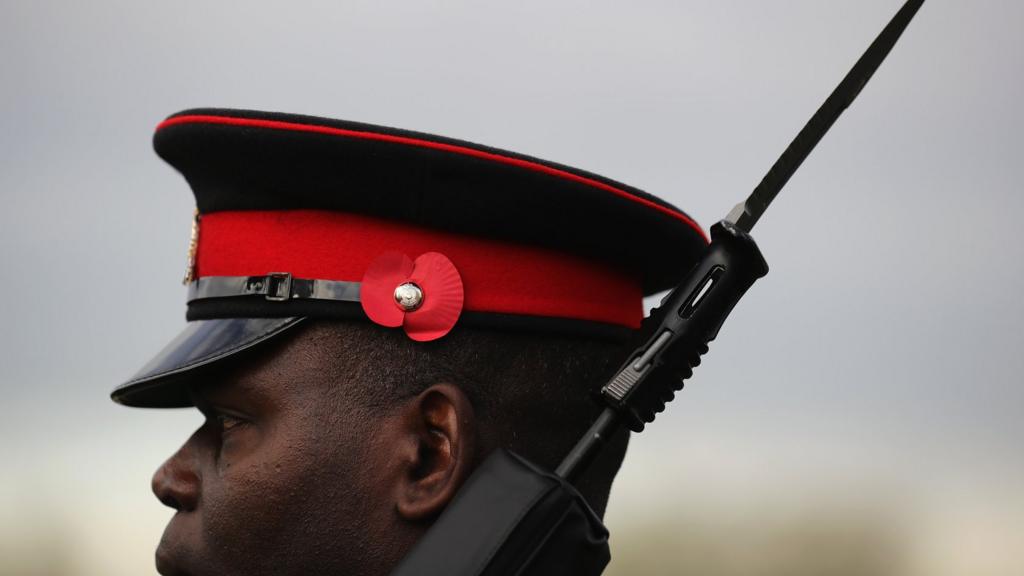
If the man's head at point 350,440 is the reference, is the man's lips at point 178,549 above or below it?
below

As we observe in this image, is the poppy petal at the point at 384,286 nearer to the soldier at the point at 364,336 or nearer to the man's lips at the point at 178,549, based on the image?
the soldier at the point at 364,336

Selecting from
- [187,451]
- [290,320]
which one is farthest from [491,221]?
[187,451]

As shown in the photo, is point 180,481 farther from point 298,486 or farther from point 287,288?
point 287,288

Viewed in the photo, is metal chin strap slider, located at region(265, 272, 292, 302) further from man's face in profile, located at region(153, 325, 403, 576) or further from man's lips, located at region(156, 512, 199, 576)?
man's lips, located at region(156, 512, 199, 576)

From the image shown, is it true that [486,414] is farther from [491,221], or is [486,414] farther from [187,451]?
[187,451]

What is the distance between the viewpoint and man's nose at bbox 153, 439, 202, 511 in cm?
297

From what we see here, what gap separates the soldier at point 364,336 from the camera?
279cm

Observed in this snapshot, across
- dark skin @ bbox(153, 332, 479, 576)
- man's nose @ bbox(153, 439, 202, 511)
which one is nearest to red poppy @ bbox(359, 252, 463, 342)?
dark skin @ bbox(153, 332, 479, 576)

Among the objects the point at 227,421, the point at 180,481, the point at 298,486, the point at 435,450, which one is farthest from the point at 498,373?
the point at 180,481

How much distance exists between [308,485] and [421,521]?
24cm

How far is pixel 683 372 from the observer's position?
2846 mm

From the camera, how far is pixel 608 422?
2799mm

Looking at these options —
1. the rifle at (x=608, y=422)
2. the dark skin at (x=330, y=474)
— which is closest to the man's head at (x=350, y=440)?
the dark skin at (x=330, y=474)

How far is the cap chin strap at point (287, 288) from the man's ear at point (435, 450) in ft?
0.88
